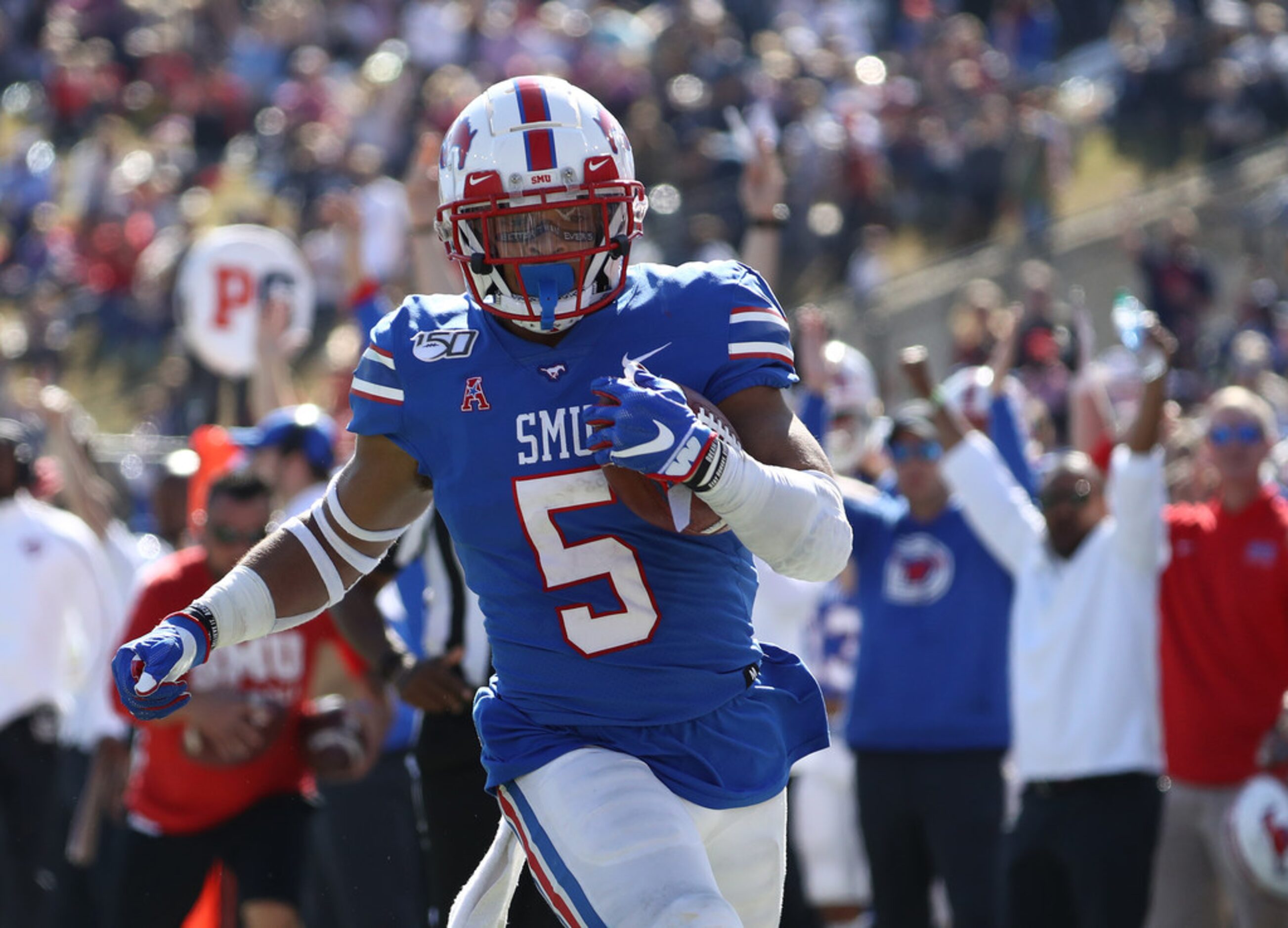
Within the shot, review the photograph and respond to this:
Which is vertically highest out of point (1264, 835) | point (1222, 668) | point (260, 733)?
point (260, 733)

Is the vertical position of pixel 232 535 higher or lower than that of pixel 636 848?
higher

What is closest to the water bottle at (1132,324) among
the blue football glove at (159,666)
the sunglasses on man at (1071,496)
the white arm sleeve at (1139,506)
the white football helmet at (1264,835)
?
the white arm sleeve at (1139,506)

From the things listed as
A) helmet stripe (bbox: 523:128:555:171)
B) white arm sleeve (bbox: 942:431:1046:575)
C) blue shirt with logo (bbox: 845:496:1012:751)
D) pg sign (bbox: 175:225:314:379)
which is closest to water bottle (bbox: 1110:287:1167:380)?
white arm sleeve (bbox: 942:431:1046:575)

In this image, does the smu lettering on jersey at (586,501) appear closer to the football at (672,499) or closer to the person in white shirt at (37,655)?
the football at (672,499)

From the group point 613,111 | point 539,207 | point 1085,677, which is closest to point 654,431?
point 539,207

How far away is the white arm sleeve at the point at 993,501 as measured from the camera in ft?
21.5

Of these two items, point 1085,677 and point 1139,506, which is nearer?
point 1139,506

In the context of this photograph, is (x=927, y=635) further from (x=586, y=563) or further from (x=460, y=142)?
(x=460, y=142)

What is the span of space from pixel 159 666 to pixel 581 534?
33.0 inches

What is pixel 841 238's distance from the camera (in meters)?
15.0

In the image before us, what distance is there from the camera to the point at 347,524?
3.89 metres

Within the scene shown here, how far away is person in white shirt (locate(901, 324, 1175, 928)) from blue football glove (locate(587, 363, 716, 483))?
3.16 metres

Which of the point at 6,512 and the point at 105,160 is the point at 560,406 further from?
the point at 105,160

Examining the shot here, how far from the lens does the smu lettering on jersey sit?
11.7 feet
